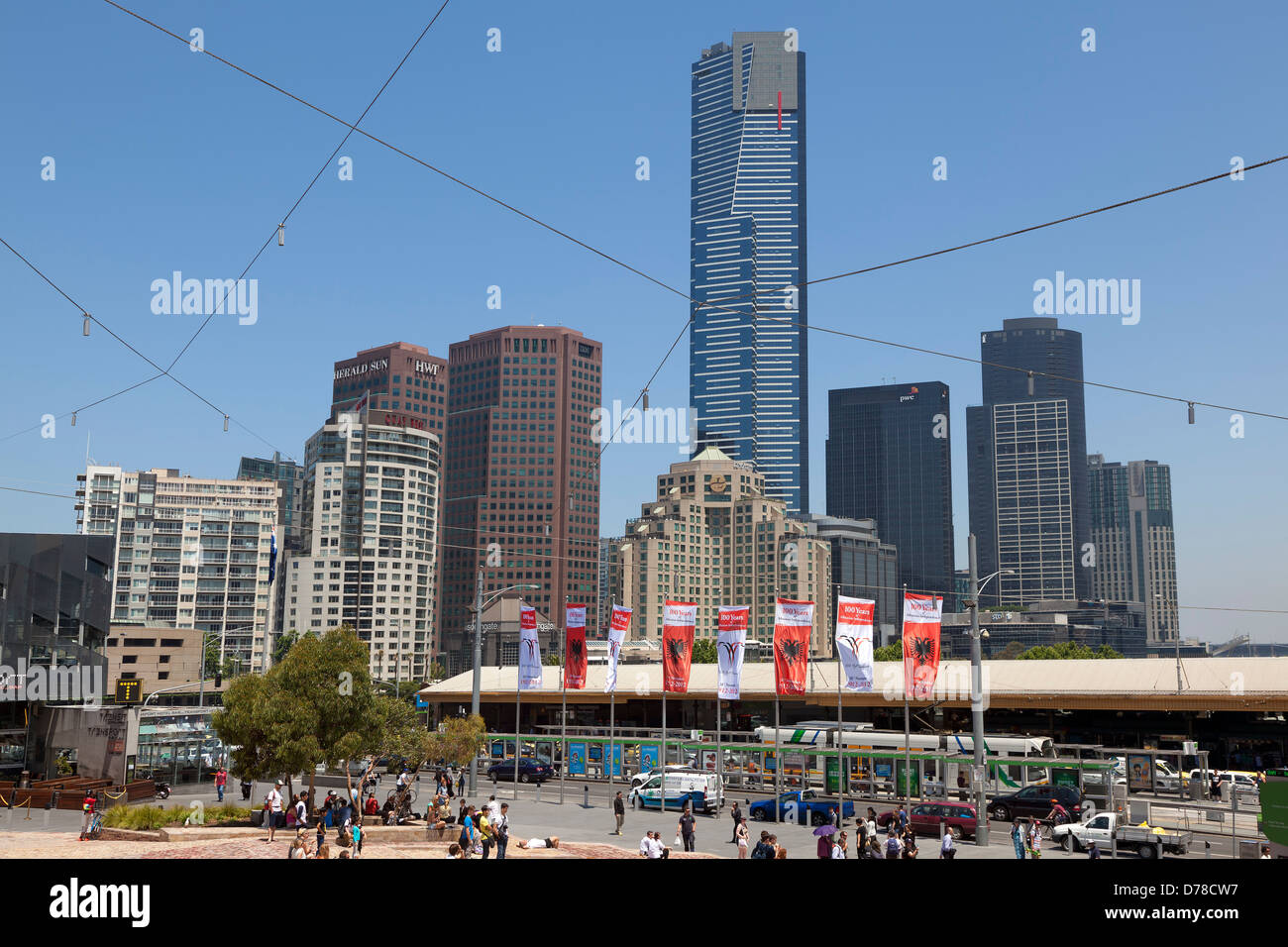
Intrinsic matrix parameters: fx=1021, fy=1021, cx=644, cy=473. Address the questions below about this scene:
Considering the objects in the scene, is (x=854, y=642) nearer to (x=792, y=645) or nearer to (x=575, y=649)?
(x=792, y=645)

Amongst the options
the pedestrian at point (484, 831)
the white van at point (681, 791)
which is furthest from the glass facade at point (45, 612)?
the pedestrian at point (484, 831)

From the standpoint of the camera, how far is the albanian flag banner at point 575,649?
165 ft

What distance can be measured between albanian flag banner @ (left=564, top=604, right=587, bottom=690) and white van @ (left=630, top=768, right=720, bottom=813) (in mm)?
6235

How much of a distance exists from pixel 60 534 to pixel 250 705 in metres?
28.1

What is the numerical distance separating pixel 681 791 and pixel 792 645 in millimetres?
8537

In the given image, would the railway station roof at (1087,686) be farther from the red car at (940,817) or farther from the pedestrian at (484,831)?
the pedestrian at (484,831)

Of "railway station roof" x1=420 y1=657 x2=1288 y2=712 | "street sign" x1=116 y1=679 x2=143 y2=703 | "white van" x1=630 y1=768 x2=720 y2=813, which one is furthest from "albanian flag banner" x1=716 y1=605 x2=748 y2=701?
"street sign" x1=116 y1=679 x2=143 y2=703

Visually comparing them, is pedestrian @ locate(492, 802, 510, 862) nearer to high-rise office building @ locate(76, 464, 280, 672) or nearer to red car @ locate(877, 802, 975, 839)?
red car @ locate(877, 802, 975, 839)

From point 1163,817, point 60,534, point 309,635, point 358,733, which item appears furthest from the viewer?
point 60,534
